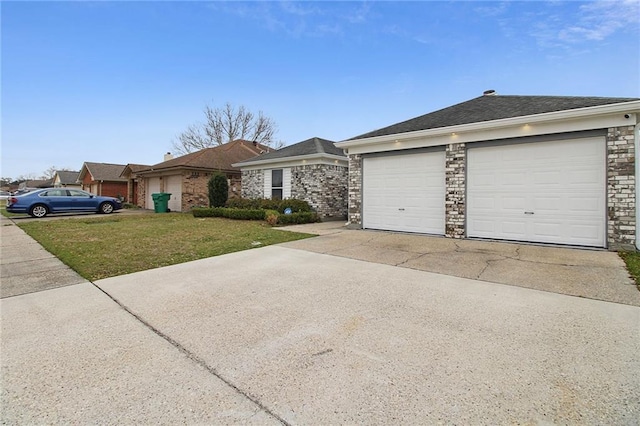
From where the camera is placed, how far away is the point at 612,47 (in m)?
8.73

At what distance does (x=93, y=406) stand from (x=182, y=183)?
18.3 metres

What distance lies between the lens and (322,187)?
13656 mm

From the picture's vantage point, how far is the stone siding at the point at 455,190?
8328 millimetres

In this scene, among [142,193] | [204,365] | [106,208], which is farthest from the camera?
[142,193]

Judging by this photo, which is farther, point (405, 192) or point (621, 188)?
point (405, 192)

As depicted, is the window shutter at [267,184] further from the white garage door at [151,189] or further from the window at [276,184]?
the white garage door at [151,189]

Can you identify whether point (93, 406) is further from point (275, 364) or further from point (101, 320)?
point (101, 320)

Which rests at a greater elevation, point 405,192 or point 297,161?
point 297,161

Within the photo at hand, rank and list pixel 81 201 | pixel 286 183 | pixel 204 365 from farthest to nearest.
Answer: pixel 81 201 < pixel 286 183 < pixel 204 365

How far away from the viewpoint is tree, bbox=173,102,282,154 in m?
34.8

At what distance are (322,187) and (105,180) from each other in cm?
2584

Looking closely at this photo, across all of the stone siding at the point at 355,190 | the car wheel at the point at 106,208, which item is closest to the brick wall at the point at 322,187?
the stone siding at the point at 355,190

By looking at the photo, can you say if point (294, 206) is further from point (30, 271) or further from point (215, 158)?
point (215, 158)

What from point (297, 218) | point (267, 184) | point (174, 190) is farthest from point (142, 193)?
point (297, 218)
